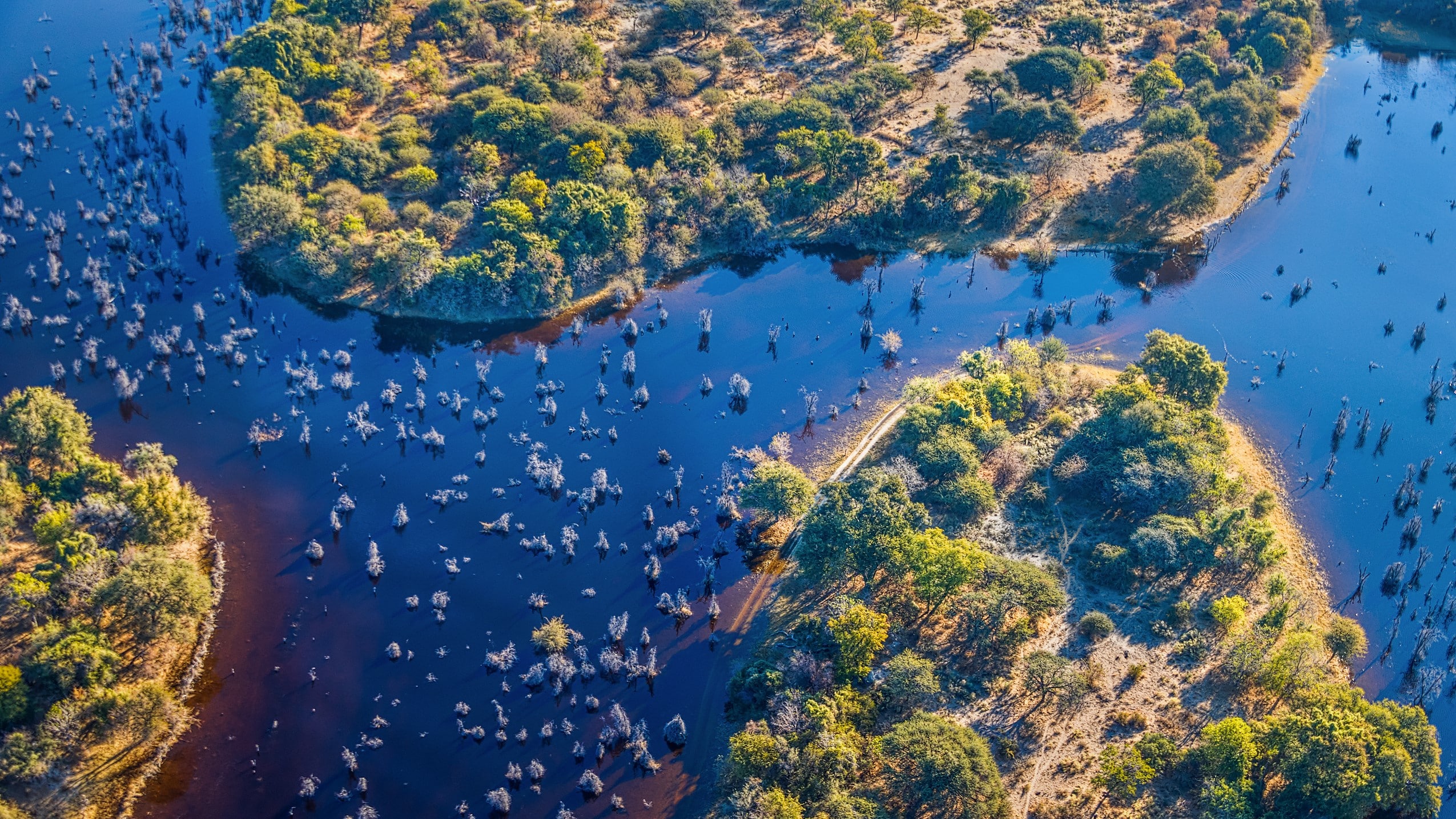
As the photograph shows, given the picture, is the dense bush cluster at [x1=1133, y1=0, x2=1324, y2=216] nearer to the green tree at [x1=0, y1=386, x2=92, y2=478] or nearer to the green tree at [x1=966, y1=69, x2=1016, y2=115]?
the green tree at [x1=966, y1=69, x2=1016, y2=115]

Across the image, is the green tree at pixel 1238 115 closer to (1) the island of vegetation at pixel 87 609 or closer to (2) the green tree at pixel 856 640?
(2) the green tree at pixel 856 640

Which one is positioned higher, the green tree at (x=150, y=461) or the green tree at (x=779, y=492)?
the green tree at (x=150, y=461)

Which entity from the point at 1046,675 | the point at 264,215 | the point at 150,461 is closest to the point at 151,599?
the point at 150,461

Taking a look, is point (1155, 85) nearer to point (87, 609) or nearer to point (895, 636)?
point (895, 636)

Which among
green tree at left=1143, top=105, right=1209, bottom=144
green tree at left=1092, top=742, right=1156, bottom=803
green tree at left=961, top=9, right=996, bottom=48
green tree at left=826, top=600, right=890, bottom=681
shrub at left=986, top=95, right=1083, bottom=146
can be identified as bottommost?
green tree at left=1092, top=742, right=1156, bottom=803

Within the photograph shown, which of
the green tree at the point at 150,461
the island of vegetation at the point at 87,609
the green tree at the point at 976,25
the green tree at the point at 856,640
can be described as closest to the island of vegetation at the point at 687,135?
the green tree at the point at 976,25

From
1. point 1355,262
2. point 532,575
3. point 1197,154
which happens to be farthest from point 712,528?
point 1355,262

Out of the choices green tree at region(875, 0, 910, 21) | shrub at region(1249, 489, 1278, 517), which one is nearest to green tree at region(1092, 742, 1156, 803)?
shrub at region(1249, 489, 1278, 517)
